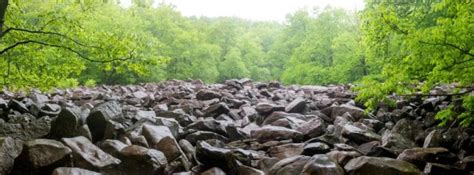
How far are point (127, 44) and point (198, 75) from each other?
41.9 m

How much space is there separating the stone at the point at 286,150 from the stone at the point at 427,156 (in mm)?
1817

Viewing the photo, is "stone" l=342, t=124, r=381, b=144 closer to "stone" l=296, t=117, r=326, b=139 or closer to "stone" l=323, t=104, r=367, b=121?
"stone" l=296, t=117, r=326, b=139

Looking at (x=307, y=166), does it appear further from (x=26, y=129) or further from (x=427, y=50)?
(x=26, y=129)

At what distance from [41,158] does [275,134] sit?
4802 millimetres

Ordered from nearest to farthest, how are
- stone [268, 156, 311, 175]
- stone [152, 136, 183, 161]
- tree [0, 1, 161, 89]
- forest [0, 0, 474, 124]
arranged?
forest [0, 0, 474, 124]
stone [268, 156, 311, 175]
stone [152, 136, 183, 161]
tree [0, 1, 161, 89]

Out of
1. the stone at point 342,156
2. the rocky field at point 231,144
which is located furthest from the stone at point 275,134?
the stone at point 342,156

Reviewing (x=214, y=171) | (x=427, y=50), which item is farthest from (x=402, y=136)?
(x=214, y=171)

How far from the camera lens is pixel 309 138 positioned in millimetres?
9305

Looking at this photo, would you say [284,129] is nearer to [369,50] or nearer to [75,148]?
[369,50]

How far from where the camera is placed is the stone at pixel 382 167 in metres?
6.21

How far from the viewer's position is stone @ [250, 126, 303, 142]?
9.10 metres

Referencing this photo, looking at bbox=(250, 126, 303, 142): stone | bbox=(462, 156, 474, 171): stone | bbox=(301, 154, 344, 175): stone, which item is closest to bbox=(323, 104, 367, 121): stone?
bbox=(250, 126, 303, 142): stone

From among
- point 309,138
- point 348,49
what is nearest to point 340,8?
point 348,49

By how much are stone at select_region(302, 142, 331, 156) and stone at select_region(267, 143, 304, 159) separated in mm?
109
